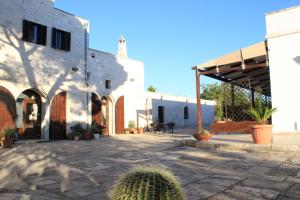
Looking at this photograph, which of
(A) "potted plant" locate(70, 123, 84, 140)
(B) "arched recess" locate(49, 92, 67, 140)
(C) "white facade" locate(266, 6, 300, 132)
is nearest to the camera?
(C) "white facade" locate(266, 6, 300, 132)

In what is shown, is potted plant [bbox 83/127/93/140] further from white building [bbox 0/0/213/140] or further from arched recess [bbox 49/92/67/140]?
arched recess [bbox 49/92/67/140]

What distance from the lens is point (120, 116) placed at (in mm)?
19000

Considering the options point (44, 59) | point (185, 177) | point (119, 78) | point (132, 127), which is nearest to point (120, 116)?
point (132, 127)

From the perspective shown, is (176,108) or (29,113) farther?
(176,108)

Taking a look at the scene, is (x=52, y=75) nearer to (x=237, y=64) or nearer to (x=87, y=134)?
(x=87, y=134)

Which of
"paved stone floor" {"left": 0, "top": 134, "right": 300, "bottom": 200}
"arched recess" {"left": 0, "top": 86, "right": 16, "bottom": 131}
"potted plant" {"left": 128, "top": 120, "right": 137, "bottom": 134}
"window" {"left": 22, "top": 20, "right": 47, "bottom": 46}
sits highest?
"window" {"left": 22, "top": 20, "right": 47, "bottom": 46}

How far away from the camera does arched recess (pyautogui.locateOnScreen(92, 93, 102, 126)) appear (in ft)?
56.8

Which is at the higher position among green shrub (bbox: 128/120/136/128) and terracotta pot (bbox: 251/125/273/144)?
green shrub (bbox: 128/120/136/128)

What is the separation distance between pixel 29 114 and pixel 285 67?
37.5 ft

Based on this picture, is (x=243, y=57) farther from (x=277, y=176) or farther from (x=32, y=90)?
(x=32, y=90)

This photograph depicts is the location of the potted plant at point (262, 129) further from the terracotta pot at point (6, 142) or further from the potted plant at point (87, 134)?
the potted plant at point (87, 134)

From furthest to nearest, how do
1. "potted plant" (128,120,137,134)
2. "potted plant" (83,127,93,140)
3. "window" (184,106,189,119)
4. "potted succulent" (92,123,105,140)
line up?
"window" (184,106,189,119)
"potted plant" (128,120,137,134)
"potted succulent" (92,123,105,140)
"potted plant" (83,127,93,140)

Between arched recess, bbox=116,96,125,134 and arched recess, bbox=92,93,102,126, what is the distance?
150 cm

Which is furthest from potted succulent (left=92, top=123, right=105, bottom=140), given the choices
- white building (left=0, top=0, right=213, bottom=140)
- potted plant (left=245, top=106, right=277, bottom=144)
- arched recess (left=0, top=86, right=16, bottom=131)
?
potted plant (left=245, top=106, right=277, bottom=144)
